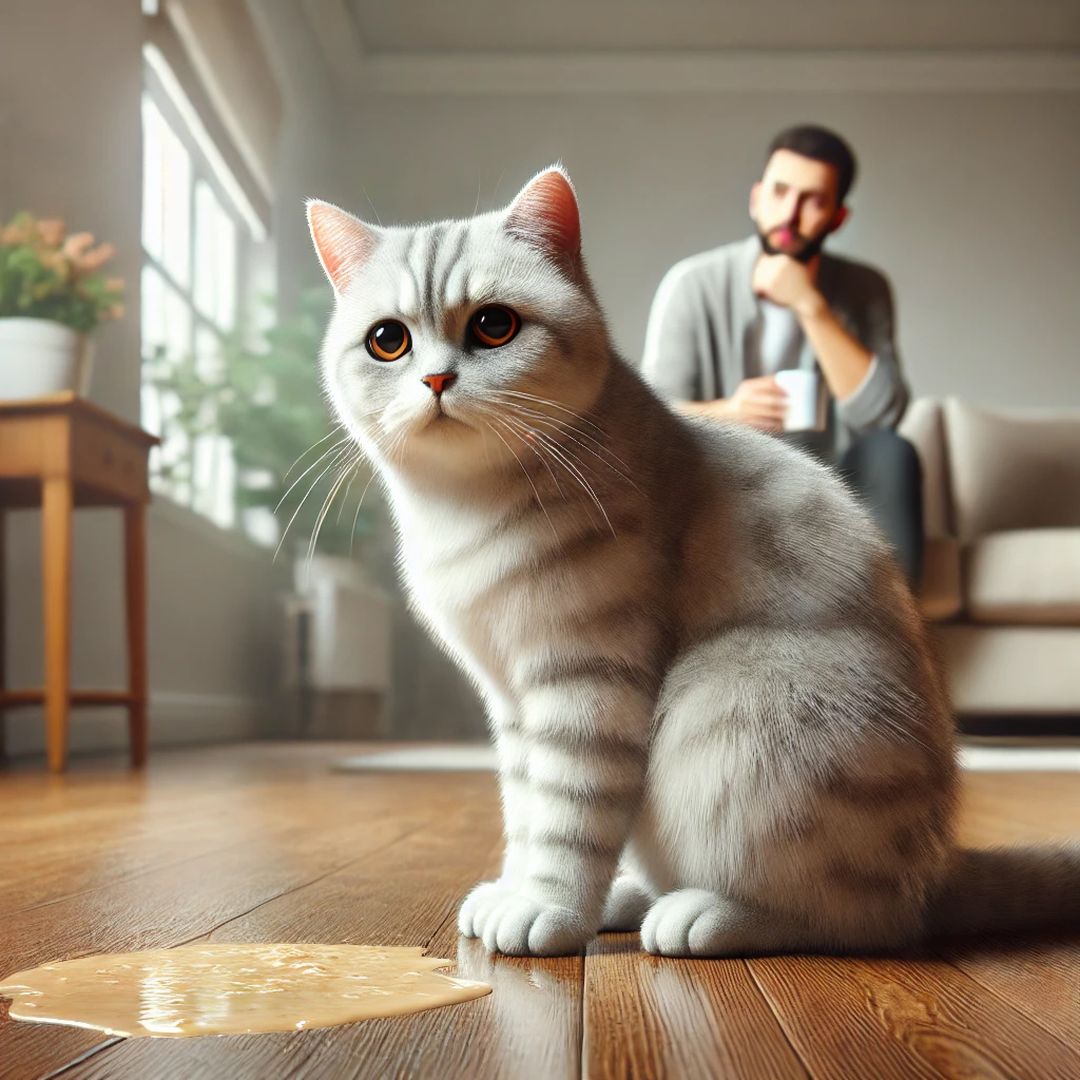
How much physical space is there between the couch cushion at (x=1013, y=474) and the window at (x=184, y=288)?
2792 mm

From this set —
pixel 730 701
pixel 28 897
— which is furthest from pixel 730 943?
pixel 28 897

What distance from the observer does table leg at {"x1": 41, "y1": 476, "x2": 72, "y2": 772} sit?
259 centimetres

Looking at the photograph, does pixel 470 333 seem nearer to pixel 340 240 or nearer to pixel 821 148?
pixel 340 240

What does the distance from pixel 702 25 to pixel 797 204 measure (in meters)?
3.71

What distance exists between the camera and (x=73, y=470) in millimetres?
2584

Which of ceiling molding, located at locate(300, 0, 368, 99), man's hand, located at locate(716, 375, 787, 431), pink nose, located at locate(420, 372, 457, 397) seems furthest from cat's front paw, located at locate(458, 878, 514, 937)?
ceiling molding, located at locate(300, 0, 368, 99)

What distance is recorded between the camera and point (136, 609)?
3.02 m

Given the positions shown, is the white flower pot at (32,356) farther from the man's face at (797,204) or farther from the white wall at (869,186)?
the white wall at (869,186)

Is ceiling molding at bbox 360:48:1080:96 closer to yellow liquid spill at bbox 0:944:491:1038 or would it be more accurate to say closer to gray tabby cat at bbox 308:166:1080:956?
gray tabby cat at bbox 308:166:1080:956

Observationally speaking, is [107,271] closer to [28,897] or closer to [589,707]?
[28,897]

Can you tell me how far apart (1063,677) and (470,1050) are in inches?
137

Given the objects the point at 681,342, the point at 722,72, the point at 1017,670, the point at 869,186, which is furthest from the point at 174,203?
the point at 869,186

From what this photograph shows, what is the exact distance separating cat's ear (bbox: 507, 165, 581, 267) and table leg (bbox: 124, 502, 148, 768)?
220 cm

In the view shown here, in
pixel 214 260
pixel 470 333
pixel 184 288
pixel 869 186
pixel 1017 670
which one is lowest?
pixel 1017 670
